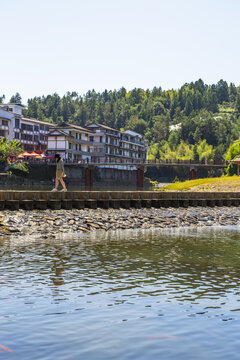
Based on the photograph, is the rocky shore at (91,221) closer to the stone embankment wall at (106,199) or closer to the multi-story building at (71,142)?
the stone embankment wall at (106,199)

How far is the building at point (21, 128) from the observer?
394ft

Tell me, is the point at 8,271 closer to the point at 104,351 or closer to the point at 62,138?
the point at 104,351

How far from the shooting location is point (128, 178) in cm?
15062

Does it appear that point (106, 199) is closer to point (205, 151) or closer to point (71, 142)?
point (71, 142)

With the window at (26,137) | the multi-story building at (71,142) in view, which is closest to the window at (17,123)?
the window at (26,137)

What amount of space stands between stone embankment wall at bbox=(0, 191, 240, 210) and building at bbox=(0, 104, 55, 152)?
8336 centimetres

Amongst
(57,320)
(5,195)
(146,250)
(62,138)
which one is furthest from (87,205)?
(62,138)

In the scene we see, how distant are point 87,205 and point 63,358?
26125 mm

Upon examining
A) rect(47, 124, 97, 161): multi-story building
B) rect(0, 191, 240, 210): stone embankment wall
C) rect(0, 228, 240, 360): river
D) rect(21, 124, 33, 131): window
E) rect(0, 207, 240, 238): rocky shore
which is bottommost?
rect(0, 228, 240, 360): river

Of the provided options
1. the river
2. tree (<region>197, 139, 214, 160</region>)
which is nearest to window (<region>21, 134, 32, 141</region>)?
tree (<region>197, 139, 214, 160</region>)

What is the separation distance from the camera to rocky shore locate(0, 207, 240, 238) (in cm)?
2358

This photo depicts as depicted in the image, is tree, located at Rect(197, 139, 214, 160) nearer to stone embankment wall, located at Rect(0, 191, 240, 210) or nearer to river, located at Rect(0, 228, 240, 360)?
stone embankment wall, located at Rect(0, 191, 240, 210)

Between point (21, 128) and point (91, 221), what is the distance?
10716cm

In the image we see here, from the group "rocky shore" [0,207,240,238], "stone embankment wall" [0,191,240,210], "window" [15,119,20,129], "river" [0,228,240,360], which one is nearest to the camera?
"river" [0,228,240,360]
